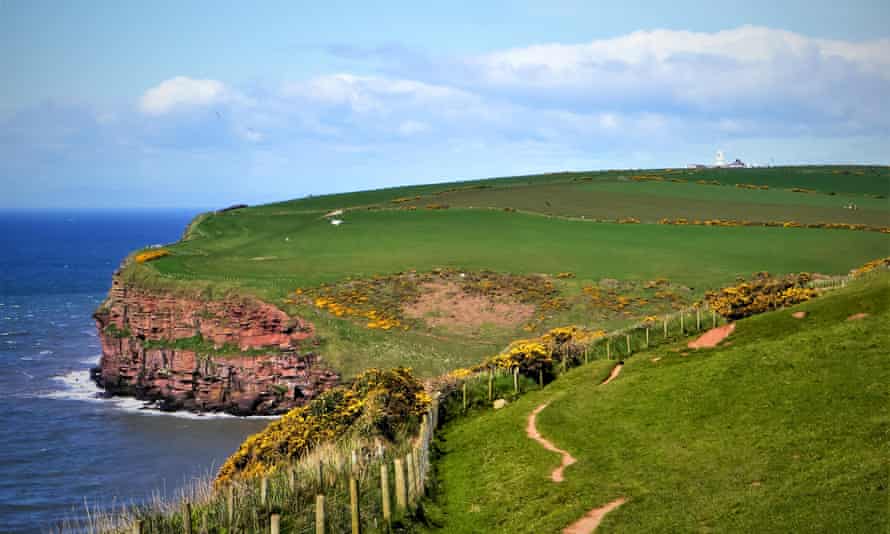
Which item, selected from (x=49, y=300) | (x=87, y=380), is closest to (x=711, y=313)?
(x=87, y=380)

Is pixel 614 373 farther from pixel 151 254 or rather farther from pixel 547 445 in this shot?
pixel 151 254

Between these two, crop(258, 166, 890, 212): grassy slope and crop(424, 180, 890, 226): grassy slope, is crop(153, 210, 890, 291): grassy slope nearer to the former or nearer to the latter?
crop(424, 180, 890, 226): grassy slope

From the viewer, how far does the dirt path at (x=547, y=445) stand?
28481mm

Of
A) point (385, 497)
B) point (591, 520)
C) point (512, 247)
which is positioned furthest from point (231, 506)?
point (512, 247)

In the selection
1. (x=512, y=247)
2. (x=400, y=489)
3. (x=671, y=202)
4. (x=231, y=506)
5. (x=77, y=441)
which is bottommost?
(x=77, y=441)

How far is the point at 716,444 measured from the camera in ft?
89.5

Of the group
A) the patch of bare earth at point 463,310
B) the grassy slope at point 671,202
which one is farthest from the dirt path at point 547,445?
the grassy slope at point 671,202

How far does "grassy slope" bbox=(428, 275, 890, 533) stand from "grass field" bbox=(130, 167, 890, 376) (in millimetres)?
30890

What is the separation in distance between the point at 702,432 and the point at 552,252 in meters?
71.0

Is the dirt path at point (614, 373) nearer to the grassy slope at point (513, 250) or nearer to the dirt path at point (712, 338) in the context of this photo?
the dirt path at point (712, 338)

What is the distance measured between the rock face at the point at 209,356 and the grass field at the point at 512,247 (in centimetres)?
213

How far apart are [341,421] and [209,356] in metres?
40.7

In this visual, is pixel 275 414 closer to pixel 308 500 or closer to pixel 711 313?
pixel 711 313

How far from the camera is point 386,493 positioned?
77.3 feet
